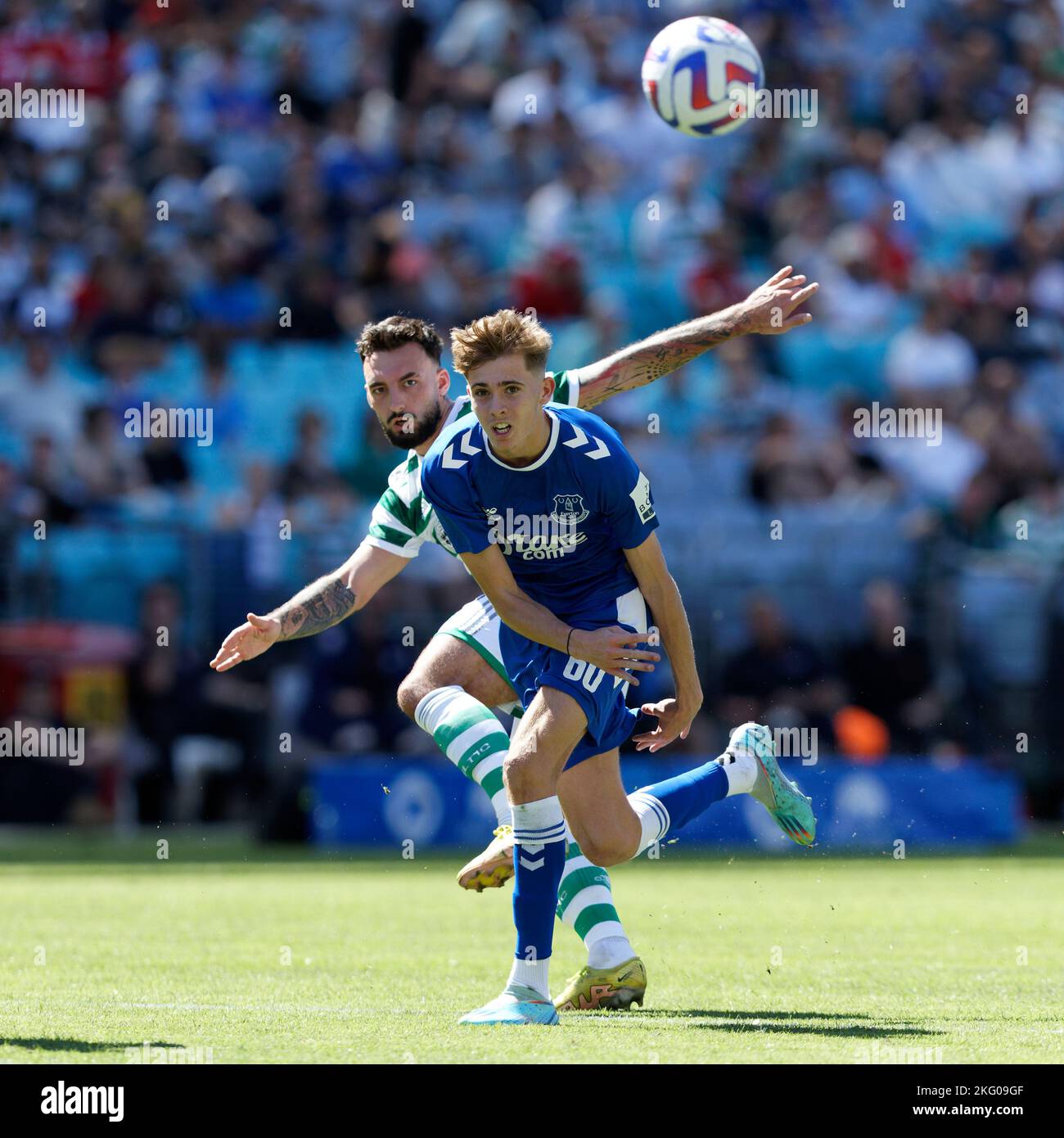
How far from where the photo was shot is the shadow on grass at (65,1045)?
5.71m

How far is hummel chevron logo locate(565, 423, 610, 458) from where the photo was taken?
684 centimetres

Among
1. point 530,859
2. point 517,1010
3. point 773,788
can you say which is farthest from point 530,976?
point 773,788

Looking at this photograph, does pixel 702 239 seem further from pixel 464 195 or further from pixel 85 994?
pixel 85 994

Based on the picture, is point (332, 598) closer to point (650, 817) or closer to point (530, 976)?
point (650, 817)

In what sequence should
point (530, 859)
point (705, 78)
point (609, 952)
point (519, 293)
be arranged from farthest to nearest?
point (519, 293), point (705, 78), point (609, 952), point (530, 859)

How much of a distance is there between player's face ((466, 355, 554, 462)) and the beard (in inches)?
58.1

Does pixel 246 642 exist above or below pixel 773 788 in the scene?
above

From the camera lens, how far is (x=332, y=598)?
27.2ft

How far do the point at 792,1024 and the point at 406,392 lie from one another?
9.70 ft

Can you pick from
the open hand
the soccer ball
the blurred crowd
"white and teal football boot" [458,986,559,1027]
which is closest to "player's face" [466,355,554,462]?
the open hand

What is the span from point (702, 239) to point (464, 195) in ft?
8.14

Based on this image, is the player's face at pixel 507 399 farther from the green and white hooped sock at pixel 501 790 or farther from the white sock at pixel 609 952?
the white sock at pixel 609 952
